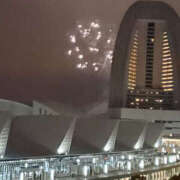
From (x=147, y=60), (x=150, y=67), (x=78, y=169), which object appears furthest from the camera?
(x=150, y=67)

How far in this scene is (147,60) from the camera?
230 ft

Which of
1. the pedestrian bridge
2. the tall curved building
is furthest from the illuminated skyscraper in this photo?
the pedestrian bridge

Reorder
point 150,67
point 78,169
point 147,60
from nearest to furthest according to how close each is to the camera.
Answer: point 78,169 → point 147,60 → point 150,67

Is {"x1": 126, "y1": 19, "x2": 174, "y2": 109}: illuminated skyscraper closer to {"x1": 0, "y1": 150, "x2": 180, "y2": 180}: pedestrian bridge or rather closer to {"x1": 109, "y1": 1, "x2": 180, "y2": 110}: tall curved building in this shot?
{"x1": 109, "y1": 1, "x2": 180, "y2": 110}: tall curved building

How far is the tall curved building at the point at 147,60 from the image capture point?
2489 inches

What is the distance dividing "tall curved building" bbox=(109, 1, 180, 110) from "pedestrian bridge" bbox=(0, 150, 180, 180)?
43387mm

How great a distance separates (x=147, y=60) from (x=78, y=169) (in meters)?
55.7

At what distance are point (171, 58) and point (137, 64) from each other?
5993mm

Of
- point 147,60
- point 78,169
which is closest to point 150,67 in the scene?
point 147,60

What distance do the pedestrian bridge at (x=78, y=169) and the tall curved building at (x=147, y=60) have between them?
43387 millimetres

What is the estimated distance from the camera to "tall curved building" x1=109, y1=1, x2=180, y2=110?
63.2 m

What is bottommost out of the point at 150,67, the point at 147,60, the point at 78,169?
the point at 78,169

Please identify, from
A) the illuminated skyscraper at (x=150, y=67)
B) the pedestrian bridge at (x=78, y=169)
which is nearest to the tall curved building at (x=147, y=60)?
the illuminated skyscraper at (x=150, y=67)

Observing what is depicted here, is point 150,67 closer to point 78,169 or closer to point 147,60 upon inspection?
point 147,60
